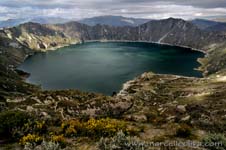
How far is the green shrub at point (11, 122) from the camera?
101 feet

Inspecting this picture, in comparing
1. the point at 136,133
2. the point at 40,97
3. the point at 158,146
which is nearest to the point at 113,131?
the point at 136,133

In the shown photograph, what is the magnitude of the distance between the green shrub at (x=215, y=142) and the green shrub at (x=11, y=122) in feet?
66.2

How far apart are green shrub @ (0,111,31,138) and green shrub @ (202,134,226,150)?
66.2 feet

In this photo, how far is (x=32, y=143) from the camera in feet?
86.4

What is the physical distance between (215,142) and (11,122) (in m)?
22.1

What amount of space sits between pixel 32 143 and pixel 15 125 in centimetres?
622

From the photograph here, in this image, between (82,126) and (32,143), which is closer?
(32,143)

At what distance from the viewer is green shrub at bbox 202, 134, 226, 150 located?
24.8 meters

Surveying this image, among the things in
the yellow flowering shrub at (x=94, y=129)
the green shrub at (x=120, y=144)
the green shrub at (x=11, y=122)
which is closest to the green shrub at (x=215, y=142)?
the green shrub at (x=120, y=144)

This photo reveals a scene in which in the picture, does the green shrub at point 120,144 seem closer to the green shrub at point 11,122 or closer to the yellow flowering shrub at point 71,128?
the yellow flowering shrub at point 71,128

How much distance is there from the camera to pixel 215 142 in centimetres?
2552

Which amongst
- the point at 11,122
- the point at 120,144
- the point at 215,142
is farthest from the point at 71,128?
the point at 215,142

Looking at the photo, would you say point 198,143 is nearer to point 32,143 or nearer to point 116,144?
point 116,144

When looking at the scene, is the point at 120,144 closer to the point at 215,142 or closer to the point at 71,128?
the point at 71,128
